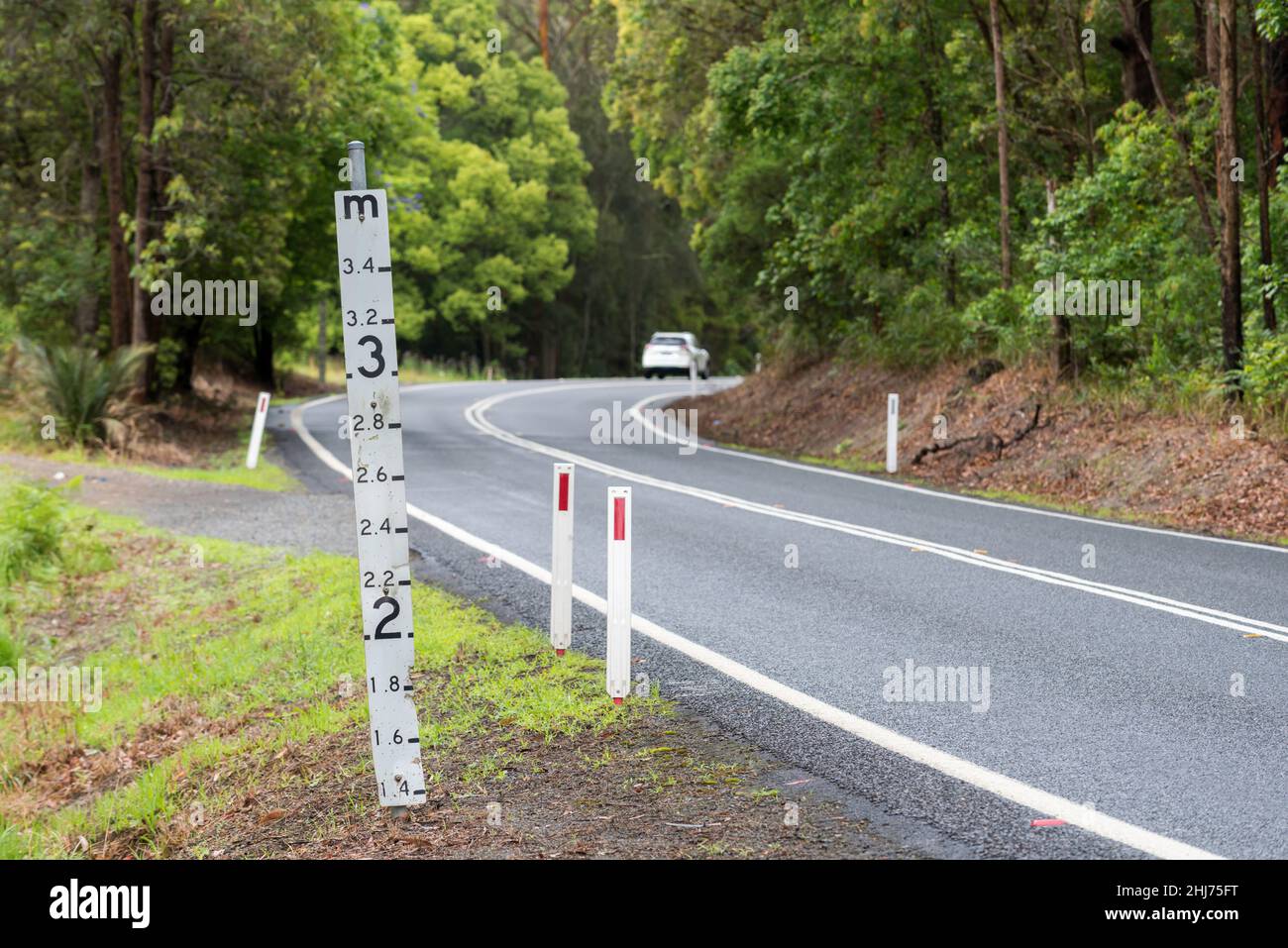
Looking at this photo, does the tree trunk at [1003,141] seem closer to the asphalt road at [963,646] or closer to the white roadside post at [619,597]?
the asphalt road at [963,646]

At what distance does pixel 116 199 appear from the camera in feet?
72.3

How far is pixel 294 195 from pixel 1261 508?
56.6ft

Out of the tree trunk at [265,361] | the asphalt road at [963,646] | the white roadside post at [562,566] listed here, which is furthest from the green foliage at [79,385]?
the white roadside post at [562,566]

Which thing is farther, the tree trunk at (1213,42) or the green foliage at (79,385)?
the green foliage at (79,385)

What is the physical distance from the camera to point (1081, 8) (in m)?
18.9

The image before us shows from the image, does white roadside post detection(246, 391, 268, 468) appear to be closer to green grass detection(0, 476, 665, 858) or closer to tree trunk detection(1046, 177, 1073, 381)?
green grass detection(0, 476, 665, 858)

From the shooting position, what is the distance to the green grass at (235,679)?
669 cm

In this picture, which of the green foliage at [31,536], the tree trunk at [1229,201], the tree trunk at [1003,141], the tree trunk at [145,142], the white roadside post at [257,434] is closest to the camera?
the green foliage at [31,536]

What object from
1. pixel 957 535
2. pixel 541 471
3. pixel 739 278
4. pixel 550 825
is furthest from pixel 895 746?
pixel 739 278

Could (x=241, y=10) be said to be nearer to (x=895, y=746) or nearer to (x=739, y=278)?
(x=739, y=278)

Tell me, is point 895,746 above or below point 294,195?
below

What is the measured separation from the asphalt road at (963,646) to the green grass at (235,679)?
0.63 metres

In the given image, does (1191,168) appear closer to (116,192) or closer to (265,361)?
(116,192)

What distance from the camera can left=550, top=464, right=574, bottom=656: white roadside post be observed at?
7672 millimetres
